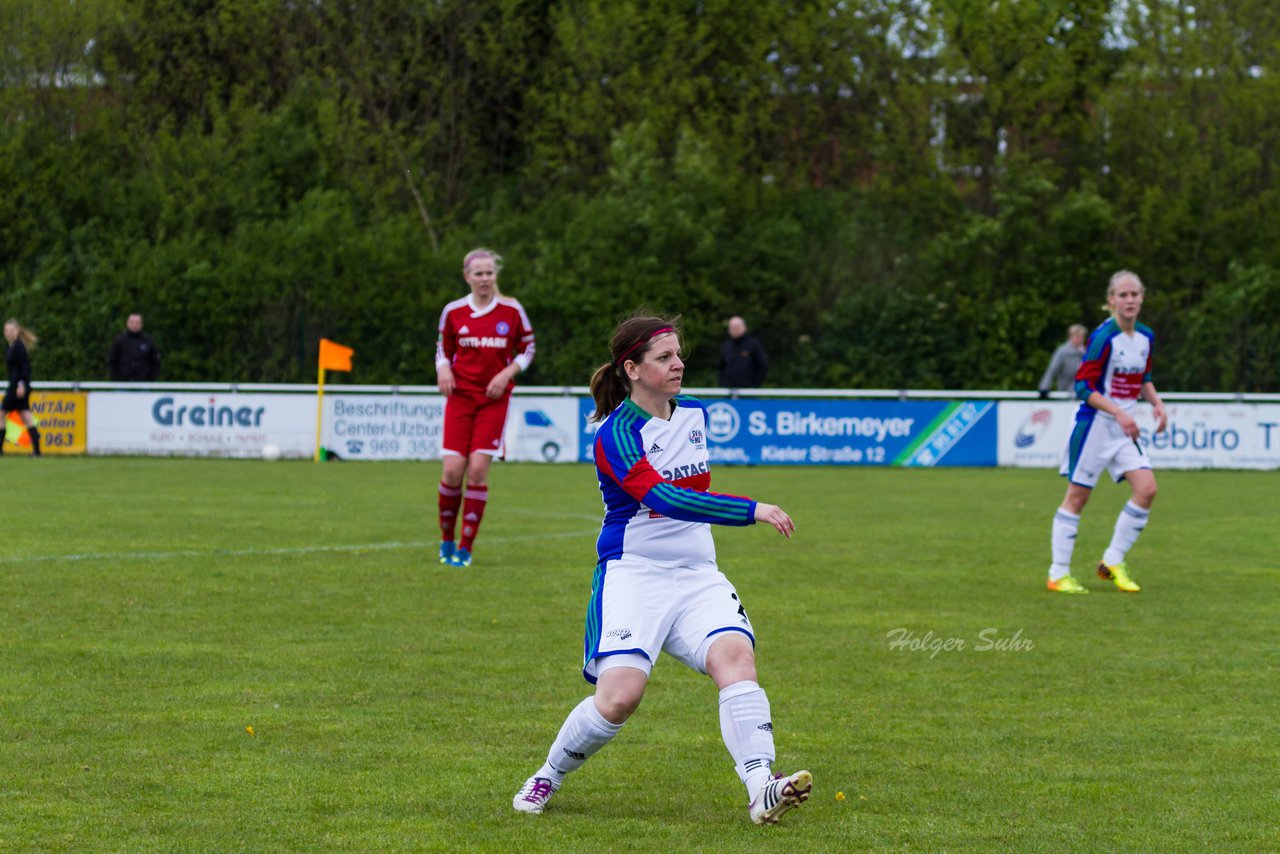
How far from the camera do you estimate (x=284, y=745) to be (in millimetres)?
6227

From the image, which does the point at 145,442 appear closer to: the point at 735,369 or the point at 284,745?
the point at 735,369

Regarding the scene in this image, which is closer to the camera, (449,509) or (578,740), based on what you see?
(578,740)

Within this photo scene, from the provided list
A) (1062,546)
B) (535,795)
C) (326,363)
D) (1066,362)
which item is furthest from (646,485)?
(326,363)

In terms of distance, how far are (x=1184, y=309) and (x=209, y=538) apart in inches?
1006

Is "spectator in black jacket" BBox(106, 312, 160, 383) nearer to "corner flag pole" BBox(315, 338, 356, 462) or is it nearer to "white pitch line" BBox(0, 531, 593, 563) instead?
"corner flag pole" BBox(315, 338, 356, 462)

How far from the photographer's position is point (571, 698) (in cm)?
731

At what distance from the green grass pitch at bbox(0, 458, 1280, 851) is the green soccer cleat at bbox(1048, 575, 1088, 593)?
20cm

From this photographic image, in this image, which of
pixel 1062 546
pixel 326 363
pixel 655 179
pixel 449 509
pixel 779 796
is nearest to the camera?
pixel 779 796

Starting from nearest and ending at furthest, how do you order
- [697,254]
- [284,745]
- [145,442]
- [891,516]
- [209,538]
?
1. [284,745]
2. [209,538]
3. [891,516]
4. [145,442]
5. [697,254]

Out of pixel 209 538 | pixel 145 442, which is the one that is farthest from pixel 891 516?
pixel 145 442

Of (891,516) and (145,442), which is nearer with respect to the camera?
(891,516)

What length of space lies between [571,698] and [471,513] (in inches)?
204

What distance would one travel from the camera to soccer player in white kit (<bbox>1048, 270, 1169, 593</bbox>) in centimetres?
1144

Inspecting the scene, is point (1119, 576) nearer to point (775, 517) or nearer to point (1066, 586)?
point (1066, 586)
